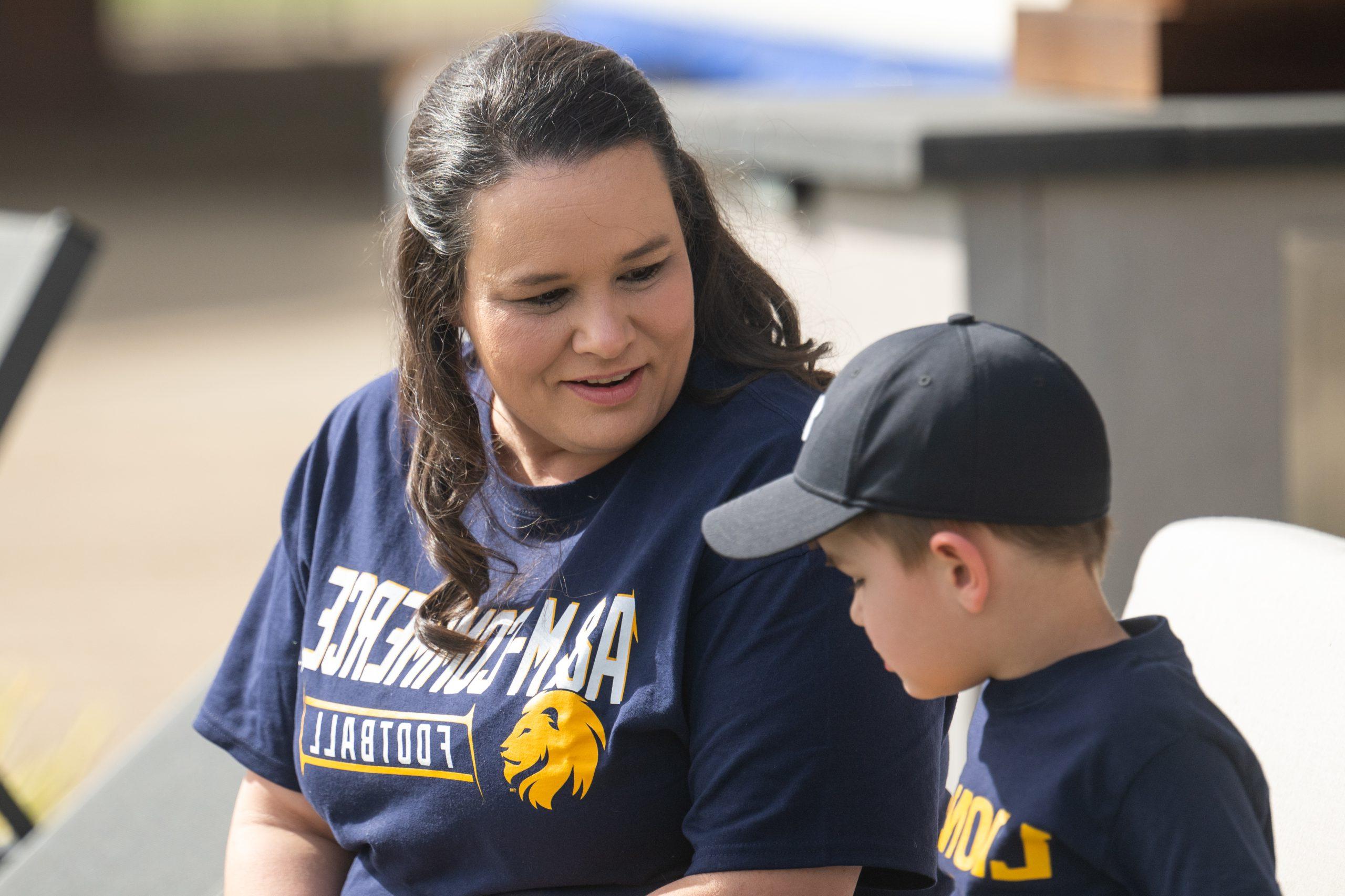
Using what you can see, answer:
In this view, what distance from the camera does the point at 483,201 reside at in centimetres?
160

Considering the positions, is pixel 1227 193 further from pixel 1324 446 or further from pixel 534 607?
pixel 534 607

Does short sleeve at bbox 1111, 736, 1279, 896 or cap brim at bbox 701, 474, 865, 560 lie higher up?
cap brim at bbox 701, 474, 865, 560

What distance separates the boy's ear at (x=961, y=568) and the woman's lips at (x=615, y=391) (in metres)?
0.49

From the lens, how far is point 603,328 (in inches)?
61.4

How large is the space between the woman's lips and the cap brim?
275mm

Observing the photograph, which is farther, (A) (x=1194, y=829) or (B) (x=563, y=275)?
(B) (x=563, y=275)

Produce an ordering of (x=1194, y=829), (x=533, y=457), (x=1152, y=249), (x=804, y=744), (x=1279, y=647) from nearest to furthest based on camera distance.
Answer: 1. (x=1194, y=829)
2. (x=804, y=744)
3. (x=1279, y=647)
4. (x=533, y=457)
5. (x=1152, y=249)

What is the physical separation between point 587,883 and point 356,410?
0.67 meters

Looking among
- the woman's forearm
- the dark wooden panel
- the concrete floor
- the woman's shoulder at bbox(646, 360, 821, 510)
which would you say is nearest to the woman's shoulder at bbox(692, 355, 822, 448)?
the woman's shoulder at bbox(646, 360, 821, 510)

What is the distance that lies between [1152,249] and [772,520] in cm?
205

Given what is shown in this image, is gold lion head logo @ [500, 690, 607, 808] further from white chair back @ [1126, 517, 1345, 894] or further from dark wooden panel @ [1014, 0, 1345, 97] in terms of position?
dark wooden panel @ [1014, 0, 1345, 97]

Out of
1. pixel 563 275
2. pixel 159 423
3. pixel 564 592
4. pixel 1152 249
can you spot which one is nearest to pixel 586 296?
pixel 563 275

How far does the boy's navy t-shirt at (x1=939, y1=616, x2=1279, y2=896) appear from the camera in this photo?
1096 mm

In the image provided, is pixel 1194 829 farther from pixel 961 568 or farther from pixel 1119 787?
pixel 961 568
